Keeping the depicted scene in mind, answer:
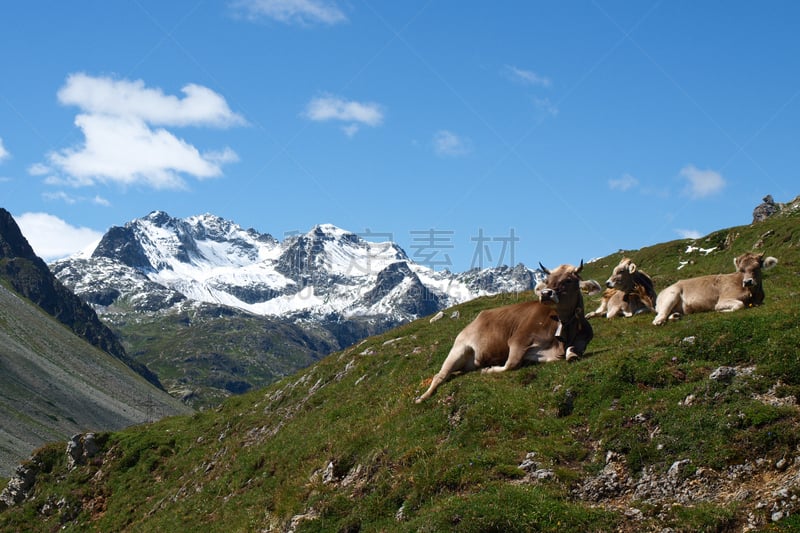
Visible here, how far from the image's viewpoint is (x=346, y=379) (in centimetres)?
3300

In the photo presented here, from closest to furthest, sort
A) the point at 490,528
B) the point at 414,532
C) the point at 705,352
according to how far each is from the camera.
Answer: the point at 490,528 < the point at 414,532 < the point at 705,352

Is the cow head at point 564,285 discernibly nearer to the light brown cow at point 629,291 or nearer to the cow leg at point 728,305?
the cow leg at point 728,305

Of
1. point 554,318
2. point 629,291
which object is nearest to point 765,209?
point 629,291

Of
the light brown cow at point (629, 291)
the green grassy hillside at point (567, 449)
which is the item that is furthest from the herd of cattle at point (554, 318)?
the light brown cow at point (629, 291)

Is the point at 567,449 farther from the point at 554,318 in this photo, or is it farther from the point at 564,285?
the point at 564,285

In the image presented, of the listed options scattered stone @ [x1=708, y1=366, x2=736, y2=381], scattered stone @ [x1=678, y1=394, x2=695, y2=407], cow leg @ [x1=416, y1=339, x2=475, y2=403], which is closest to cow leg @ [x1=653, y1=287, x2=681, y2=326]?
cow leg @ [x1=416, y1=339, x2=475, y2=403]

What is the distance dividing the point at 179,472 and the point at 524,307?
2231cm

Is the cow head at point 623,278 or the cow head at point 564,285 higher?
the cow head at point 623,278

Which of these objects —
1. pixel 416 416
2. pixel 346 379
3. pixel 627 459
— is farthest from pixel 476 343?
pixel 346 379

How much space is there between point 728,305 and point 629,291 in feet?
14.6

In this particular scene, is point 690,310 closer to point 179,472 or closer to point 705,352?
point 705,352

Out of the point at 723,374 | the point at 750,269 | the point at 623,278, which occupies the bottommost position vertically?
the point at 723,374

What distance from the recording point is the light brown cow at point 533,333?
19.3 m

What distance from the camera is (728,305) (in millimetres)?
22625
